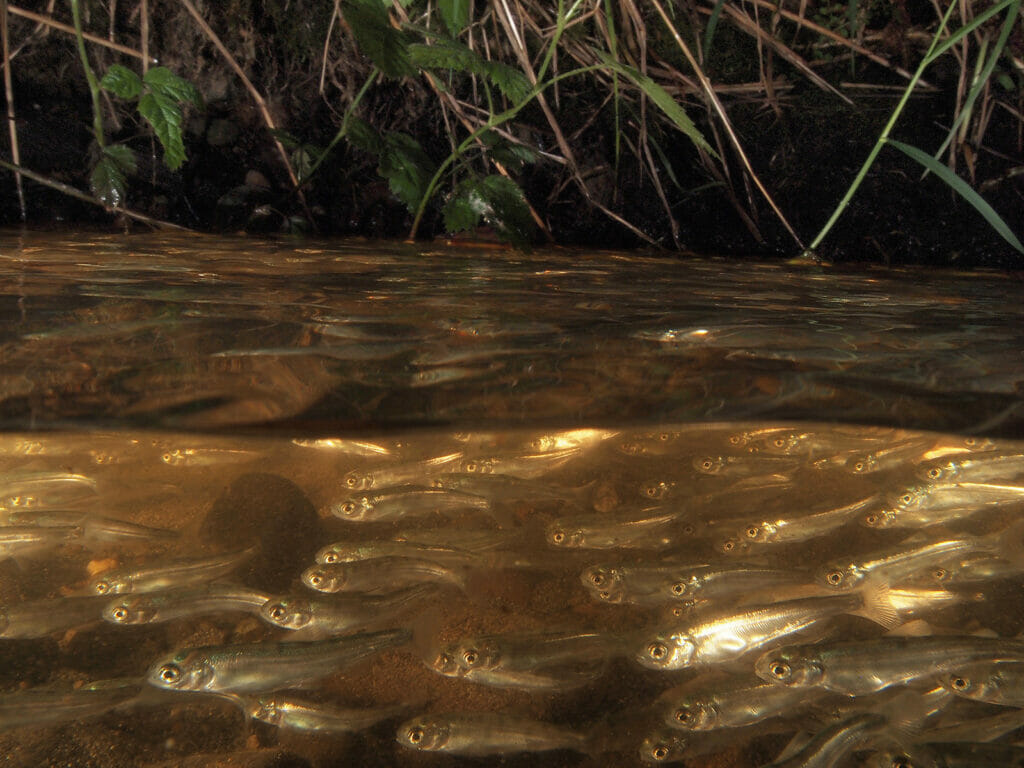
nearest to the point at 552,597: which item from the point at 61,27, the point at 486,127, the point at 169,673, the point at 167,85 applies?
the point at 169,673

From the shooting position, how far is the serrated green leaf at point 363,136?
4.44 m

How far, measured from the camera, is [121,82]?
4.05 meters

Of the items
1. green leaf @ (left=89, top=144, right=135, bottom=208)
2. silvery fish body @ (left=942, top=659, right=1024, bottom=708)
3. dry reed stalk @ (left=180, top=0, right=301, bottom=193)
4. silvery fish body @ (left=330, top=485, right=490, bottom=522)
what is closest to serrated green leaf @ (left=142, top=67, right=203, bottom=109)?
green leaf @ (left=89, top=144, right=135, bottom=208)

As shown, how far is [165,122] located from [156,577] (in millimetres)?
2927

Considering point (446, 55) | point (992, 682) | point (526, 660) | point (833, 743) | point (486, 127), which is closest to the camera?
point (833, 743)

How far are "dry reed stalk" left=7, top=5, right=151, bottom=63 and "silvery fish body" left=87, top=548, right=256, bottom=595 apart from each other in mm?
4501

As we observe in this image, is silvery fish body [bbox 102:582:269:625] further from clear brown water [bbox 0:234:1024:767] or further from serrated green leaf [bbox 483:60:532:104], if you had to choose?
serrated green leaf [bbox 483:60:532:104]

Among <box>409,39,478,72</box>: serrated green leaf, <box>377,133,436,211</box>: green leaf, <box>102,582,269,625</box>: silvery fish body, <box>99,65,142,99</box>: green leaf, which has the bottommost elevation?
<box>102,582,269,625</box>: silvery fish body

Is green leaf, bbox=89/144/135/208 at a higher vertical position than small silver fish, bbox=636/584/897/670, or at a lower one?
higher

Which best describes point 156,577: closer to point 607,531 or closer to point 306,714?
point 306,714

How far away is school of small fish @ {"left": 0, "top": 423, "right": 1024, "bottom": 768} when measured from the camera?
1.77 m

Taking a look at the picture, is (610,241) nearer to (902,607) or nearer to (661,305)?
(661,305)

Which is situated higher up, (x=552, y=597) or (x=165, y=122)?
(x=165, y=122)

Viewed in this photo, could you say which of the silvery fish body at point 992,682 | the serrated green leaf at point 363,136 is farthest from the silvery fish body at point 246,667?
the serrated green leaf at point 363,136
